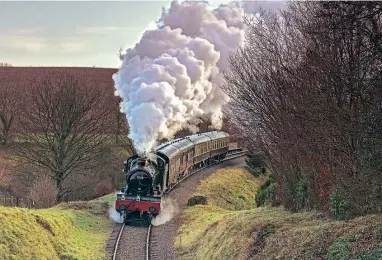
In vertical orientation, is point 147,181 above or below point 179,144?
below

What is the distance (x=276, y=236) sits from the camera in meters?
12.5

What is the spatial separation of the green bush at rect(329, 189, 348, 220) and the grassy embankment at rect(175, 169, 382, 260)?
0.46 meters

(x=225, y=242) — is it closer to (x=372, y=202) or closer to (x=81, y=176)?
(x=372, y=202)

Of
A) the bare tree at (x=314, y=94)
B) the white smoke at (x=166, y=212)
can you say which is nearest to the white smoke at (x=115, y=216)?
the white smoke at (x=166, y=212)

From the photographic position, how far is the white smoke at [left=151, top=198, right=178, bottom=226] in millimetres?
19497

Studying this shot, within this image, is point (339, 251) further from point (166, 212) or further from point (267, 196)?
point (166, 212)

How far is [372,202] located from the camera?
11.4 metres

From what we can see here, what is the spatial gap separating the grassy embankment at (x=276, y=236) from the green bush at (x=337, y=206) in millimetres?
458

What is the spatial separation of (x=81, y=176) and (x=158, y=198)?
16664 mm

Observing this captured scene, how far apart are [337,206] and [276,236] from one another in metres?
1.89

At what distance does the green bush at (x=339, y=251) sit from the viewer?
9.28 metres

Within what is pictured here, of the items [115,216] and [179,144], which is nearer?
[115,216]

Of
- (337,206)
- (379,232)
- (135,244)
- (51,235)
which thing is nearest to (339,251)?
(379,232)

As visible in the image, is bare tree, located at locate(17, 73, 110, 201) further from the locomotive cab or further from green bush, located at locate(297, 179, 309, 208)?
green bush, located at locate(297, 179, 309, 208)
